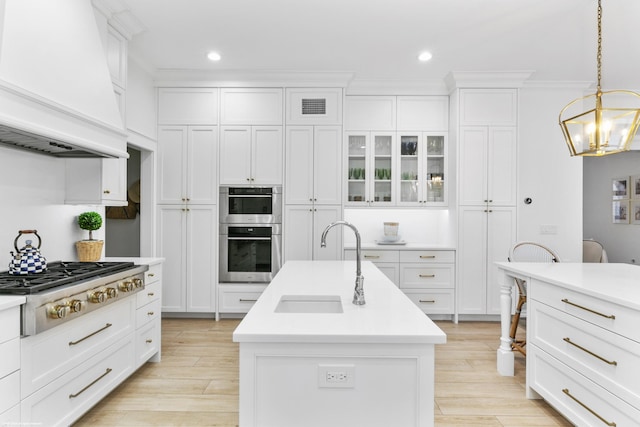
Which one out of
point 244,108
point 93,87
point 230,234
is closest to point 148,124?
point 244,108

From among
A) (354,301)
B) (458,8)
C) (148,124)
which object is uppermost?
(458,8)

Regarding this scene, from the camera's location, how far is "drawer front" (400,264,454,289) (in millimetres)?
4227

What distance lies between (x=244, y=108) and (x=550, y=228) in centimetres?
384

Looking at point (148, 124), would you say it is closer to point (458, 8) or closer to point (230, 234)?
Result: point (230, 234)

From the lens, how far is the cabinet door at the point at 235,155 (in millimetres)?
4188

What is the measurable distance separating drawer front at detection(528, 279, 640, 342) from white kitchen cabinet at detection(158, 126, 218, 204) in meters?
3.27

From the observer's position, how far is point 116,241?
15.5ft

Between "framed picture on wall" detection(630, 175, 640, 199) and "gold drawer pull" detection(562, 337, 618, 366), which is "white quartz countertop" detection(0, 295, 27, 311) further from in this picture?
"framed picture on wall" detection(630, 175, 640, 199)

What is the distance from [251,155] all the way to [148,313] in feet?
6.66

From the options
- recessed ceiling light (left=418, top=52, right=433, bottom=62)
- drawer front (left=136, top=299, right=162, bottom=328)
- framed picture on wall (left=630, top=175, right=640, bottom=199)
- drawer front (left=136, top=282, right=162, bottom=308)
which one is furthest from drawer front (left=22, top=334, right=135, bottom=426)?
framed picture on wall (left=630, top=175, right=640, bottom=199)

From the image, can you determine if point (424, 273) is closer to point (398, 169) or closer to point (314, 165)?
point (398, 169)

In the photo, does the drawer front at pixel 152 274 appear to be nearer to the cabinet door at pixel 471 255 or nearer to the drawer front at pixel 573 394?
the drawer front at pixel 573 394

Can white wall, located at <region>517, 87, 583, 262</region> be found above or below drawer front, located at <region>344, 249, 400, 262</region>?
above

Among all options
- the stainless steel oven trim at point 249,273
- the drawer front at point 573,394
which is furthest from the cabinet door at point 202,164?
the drawer front at point 573,394
